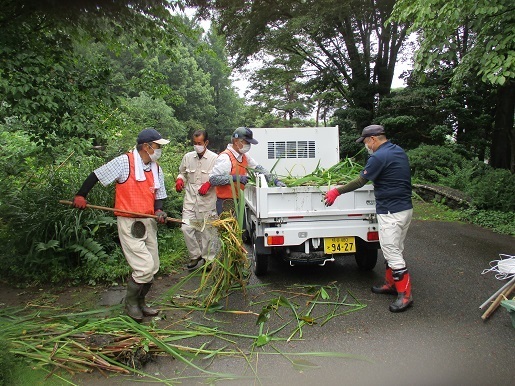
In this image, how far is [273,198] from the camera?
4.89 meters

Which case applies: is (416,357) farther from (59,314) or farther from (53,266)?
(53,266)

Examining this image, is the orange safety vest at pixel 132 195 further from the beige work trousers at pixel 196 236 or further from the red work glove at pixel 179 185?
the red work glove at pixel 179 185

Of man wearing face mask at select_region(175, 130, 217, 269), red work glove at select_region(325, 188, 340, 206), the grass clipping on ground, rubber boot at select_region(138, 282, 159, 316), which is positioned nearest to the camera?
the grass clipping on ground

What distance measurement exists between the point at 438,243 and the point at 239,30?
46.2 ft

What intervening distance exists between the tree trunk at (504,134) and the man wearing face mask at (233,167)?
10.6 m

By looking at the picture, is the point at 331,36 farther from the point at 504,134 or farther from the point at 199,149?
the point at 199,149

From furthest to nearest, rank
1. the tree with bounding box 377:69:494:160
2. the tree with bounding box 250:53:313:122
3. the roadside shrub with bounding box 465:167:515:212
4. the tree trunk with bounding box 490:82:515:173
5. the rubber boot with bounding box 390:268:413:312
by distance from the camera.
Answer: the tree with bounding box 250:53:313:122
the tree with bounding box 377:69:494:160
the tree trunk with bounding box 490:82:515:173
the roadside shrub with bounding box 465:167:515:212
the rubber boot with bounding box 390:268:413:312

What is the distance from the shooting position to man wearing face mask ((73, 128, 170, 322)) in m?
4.10

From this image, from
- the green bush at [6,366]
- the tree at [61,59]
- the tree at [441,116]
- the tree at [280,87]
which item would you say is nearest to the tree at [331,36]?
the tree at [280,87]

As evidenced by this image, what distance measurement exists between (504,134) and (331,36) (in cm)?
879

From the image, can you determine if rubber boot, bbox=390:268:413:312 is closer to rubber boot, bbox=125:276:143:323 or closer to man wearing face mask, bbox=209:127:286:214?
man wearing face mask, bbox=209:127:286:214

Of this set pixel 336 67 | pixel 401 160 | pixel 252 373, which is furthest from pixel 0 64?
pixel 336 67

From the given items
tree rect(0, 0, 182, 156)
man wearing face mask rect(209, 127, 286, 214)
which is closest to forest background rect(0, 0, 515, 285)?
tree rect(0, 0, 182, 156)

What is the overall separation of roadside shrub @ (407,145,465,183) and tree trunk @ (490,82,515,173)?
1.16 metres
